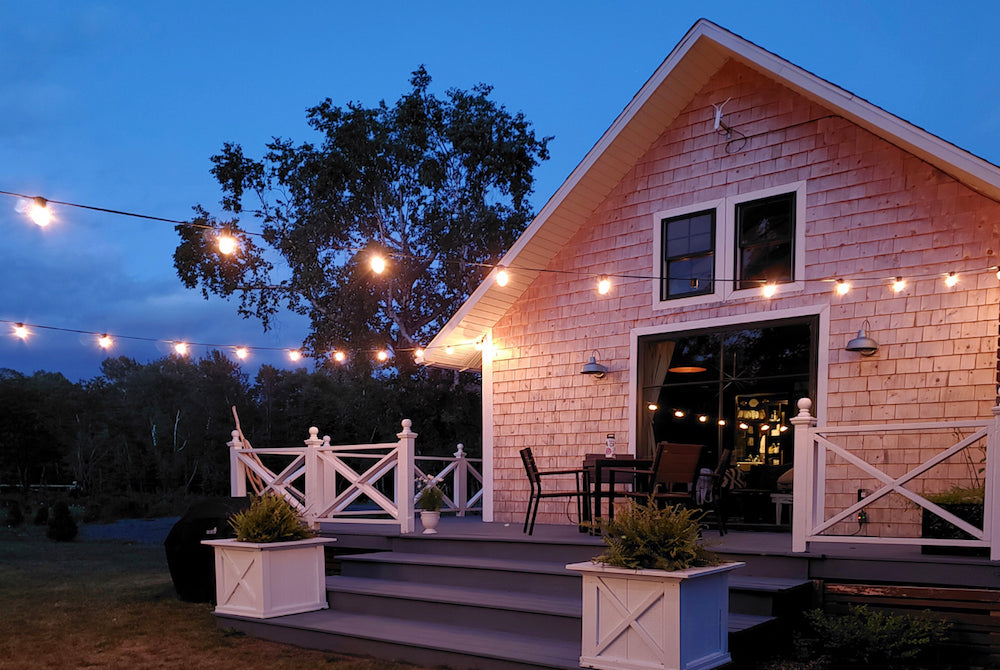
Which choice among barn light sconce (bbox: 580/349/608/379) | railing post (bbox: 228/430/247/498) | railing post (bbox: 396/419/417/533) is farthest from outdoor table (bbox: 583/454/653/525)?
railing post (bbox: 228/430/247/498)

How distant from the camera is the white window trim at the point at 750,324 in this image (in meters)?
7.69

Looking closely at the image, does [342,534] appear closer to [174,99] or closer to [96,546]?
[96,546]

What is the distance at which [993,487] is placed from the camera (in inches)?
210

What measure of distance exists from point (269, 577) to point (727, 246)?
5.40 metres

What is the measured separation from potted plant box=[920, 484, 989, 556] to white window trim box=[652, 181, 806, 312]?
265 centimetres

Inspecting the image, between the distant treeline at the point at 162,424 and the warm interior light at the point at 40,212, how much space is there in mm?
15852

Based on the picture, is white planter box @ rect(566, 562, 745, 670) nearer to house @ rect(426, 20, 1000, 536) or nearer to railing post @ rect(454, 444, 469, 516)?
house @ rect(426, 20, 1000, 536)

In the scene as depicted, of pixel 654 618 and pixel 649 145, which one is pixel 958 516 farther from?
pixel 649 145

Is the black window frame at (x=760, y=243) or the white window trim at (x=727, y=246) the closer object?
the white window trim at (x=727, y=246)

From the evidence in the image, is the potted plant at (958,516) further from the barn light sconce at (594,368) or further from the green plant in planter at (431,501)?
the green plant in planter at (431,501)

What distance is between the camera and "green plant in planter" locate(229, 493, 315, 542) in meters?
6.68

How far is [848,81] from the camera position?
412ft

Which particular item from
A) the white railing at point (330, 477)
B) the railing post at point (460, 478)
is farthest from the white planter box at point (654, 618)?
the railing post at point (460, 478)

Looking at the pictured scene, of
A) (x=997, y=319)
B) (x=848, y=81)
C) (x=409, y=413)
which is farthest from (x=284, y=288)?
(x=848, y=81)
